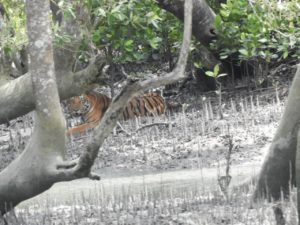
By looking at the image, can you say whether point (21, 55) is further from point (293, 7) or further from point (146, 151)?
Result: point (293, 7)

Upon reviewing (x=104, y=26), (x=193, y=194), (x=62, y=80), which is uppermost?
(x=104, y=26)

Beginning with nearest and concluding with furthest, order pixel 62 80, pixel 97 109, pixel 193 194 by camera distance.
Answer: pixel 193 194, pixel 62 80, pixel 97 109

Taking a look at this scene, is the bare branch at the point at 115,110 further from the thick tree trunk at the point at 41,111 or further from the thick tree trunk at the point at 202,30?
the thick tree trunk at the point at 202,30

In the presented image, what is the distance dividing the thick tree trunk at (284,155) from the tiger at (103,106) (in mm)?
7984

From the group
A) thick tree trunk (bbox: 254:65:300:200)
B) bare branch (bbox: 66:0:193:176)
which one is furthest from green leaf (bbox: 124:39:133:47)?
bare branch (bbox: 66:0:193:176)

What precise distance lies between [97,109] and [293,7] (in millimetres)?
5556

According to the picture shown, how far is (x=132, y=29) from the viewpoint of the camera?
1213cm

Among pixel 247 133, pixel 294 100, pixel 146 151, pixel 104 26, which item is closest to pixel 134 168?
pixel 146 151

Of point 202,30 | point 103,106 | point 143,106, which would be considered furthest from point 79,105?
point 202,30

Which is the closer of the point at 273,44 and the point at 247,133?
the point at 247,133

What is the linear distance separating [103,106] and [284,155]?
27.8 feet

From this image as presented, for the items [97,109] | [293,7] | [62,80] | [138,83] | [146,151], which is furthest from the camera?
[97,109]

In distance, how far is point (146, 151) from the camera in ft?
36.1

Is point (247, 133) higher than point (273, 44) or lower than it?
lower
